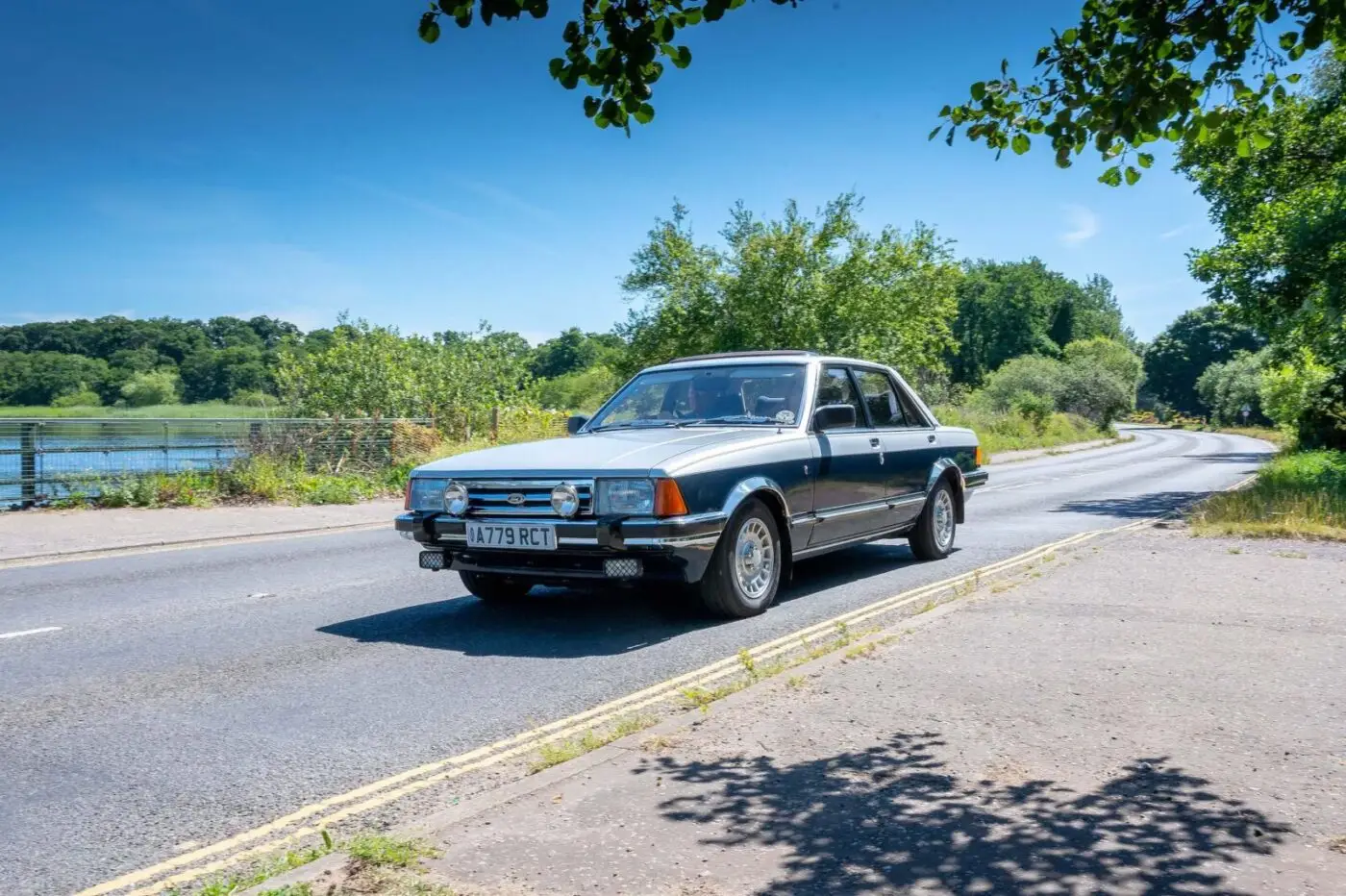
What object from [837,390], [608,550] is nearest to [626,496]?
[608,550]

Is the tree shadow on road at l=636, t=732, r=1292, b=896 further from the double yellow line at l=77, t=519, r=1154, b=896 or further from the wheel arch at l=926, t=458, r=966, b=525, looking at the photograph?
the wheel arch at l=926, t=458, r=966, b=525

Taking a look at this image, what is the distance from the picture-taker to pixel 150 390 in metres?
26.6

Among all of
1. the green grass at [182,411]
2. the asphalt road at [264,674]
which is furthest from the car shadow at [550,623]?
the green grass at [182,411]

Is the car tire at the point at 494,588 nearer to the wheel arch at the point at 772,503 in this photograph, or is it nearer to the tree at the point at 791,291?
the wheel arch at the point at 772,503

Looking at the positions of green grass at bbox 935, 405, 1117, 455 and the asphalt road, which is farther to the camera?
green grass at bbox 935, 405, 1117, 455

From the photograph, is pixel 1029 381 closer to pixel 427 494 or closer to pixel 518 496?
pixel 427 494

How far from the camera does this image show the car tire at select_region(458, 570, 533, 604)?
8055 mm

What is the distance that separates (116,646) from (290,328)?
1029 inches

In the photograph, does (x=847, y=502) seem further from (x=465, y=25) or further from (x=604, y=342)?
(x=604, y=342)

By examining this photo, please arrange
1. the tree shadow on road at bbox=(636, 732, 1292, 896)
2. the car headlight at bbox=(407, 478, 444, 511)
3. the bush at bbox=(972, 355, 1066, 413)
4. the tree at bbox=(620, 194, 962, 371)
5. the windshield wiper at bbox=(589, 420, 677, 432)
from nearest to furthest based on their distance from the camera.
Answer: the tree shadow on road at bbox=(636, 732, 1292, 896) < the car headlight at bbox=(407, 478, 444, 511) < the windshield wiper at bbox=(589, 420, 677, 432) < the tree at bbox=(620, 194, 962, 371) < the bush at bbox=(972, 355, 1066, 413)

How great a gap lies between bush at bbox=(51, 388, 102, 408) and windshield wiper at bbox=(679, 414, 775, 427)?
700 inches

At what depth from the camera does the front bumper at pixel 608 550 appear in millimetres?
6625

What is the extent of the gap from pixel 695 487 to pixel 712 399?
1.85 meters

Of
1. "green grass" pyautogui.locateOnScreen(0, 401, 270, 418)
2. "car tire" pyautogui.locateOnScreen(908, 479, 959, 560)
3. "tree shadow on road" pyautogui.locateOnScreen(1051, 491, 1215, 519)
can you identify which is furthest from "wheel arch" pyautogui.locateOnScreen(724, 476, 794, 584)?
"green grass" pyautogui.locateOnScreen(0, 401, 270, 418)
